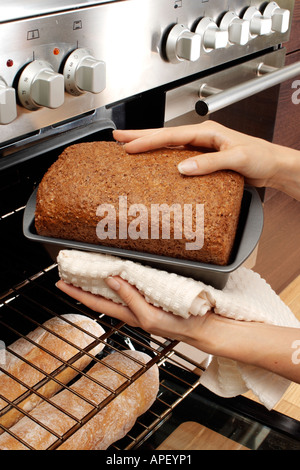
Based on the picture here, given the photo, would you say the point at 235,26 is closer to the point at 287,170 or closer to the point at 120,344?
the point at 287,170

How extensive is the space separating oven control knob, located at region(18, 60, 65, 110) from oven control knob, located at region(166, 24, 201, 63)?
0.30 metres

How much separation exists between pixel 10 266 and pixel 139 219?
38 centimetres

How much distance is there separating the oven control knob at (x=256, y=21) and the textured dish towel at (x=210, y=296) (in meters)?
0.62

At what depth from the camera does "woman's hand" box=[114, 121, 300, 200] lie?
32.3 inches

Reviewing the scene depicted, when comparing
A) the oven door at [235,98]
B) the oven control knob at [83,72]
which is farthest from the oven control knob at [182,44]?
the oven control knob at [83,72]

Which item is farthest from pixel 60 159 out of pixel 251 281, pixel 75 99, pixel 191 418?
pixel 191 418

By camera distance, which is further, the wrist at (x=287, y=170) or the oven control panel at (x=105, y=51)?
the wrist at (x=287, y=170)

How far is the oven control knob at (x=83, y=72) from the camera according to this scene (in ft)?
2.78

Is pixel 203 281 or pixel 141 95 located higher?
pixel 141 95

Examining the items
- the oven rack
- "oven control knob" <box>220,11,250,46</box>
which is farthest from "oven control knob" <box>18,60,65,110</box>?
"oven control knob" <box>220,11,250,46</box>

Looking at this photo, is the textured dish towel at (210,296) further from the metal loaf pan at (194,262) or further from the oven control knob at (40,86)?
the oven control knob at (40,86)

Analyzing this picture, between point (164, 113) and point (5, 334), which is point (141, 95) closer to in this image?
point (164, 113)

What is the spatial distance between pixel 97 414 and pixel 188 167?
1.78 ft

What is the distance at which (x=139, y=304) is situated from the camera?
2.66 ft
